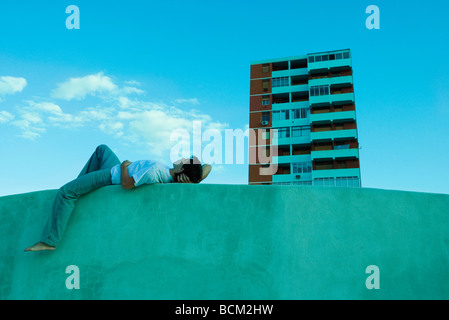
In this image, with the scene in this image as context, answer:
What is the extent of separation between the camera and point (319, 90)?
4491cm

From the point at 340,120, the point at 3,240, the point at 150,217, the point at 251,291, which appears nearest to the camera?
the point at 251,291

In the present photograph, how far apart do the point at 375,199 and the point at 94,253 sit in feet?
8.53

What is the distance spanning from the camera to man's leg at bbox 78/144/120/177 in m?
3.92

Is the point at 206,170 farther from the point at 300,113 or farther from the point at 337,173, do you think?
the point at 300,113

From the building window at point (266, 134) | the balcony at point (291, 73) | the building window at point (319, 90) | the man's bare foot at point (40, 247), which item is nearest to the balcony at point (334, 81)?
the building window at point (319, 90)

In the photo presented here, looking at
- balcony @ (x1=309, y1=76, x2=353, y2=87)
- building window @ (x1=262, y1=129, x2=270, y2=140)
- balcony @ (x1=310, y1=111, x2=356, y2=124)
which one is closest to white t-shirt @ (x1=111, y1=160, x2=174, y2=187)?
balcony @ (x1=310, y1=111, x2=356, y2=124)

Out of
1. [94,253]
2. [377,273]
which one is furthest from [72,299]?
[377,273]

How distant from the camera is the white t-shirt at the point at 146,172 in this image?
134 inches

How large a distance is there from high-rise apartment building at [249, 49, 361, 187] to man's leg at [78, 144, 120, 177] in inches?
1535

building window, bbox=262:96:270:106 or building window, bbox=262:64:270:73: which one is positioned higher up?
building window, bbox=262:64:270:73

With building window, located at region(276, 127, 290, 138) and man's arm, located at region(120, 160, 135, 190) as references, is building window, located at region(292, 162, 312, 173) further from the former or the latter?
man's arm, located at region(120, 160, 135, 190)

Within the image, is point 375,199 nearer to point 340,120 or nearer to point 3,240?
point 3,240
